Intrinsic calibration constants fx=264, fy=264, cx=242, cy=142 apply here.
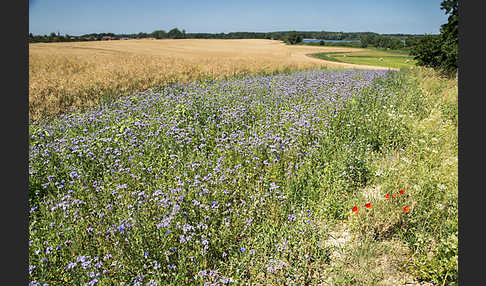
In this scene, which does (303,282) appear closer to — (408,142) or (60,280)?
(60,280)

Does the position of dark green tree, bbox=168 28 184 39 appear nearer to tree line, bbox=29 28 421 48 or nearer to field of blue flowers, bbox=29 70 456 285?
tree line, bbox=29 28 421 48

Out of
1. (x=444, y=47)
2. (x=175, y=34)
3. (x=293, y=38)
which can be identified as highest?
(x=293, y=38)

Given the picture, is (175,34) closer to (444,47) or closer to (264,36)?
(264,36)

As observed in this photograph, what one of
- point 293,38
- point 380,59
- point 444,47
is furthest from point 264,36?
point 444,47

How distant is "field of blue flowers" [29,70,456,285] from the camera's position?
2.68 meters

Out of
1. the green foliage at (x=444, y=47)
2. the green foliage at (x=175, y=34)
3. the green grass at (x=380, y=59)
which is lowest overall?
the green foliage at (x=444, y=47)

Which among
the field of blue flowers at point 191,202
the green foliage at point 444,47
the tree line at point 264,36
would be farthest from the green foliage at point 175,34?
the field of blue flowers at point 191,202

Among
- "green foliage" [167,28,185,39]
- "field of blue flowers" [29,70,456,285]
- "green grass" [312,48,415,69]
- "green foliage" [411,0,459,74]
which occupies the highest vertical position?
"green foliage" [167,28,185,39]

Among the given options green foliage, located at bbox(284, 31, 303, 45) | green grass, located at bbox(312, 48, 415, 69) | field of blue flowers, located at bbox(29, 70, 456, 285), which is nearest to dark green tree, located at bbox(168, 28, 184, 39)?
green foliage, located at bbox(284, 31, 303, 45)

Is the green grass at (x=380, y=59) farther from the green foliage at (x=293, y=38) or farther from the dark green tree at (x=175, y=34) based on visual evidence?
the dark green tree at (x=175, y=34)

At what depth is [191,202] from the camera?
345 centimetres

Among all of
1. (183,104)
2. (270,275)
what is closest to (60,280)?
(270,275)

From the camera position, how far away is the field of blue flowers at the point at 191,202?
8.80 ft

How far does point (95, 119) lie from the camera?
638cm
